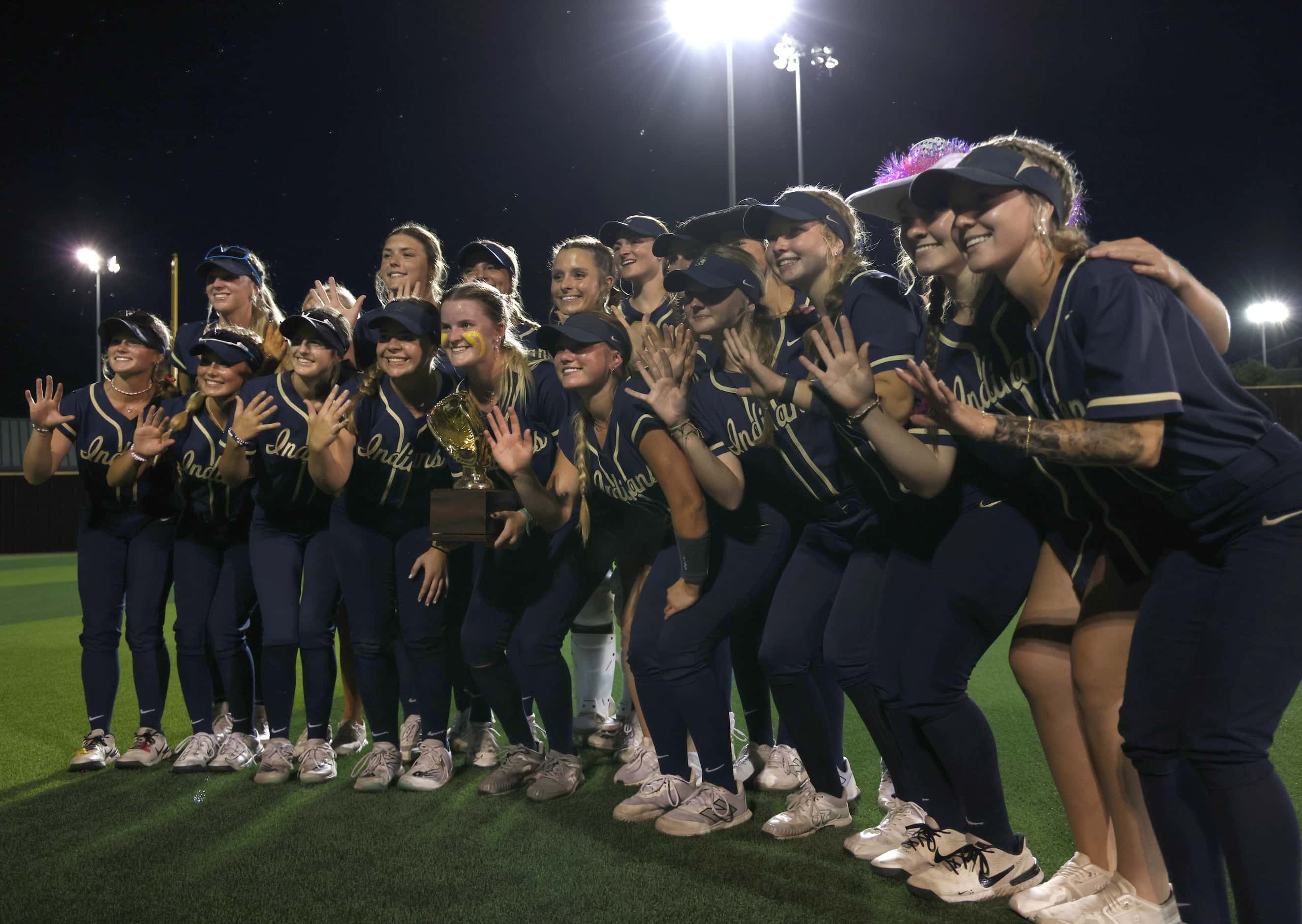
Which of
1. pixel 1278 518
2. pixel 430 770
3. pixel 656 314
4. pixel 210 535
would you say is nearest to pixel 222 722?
pixel 210 535

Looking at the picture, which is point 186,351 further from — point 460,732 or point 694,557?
point 694,557

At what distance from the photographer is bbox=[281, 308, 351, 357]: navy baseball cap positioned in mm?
4305

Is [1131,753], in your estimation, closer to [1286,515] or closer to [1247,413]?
[1286,515]

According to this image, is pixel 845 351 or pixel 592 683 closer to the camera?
pixel 845 351

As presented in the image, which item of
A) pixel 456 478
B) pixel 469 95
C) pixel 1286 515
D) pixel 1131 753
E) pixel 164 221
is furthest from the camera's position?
pixel 164 221

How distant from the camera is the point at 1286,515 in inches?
79.9

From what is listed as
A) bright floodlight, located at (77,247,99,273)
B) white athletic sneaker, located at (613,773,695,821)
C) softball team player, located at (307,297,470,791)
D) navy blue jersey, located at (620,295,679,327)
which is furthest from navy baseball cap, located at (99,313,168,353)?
bright floodlight, located at (77,247,99,273)

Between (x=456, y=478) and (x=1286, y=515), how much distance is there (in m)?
2.95

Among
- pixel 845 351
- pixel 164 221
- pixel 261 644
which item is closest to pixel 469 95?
pixel 164 221

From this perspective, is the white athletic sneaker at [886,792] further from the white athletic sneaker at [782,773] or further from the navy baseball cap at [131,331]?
the navy baseball cap at [131,331]

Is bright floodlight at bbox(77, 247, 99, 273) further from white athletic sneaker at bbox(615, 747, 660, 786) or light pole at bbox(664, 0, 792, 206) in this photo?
white athletic sneaker at bbox(615, 747, 660, 786)

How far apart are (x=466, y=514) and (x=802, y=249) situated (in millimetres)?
1608

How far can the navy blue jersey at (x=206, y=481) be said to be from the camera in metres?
4.51

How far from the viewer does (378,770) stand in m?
4.06
